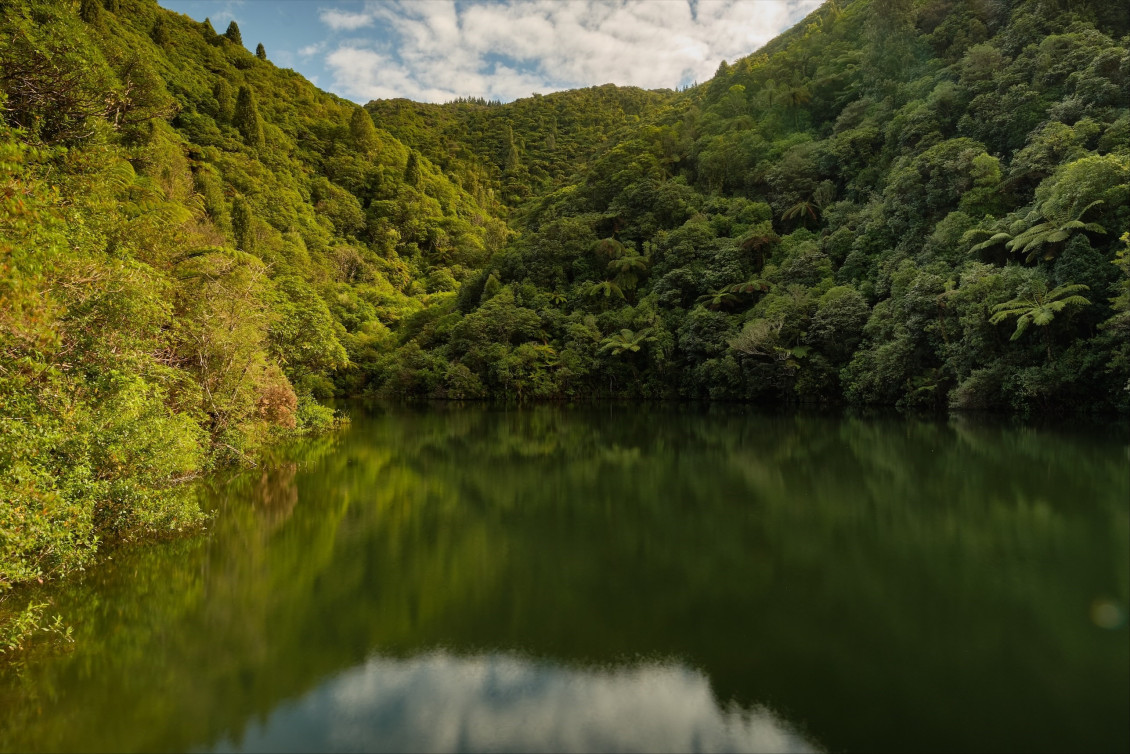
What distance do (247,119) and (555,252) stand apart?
3528cm

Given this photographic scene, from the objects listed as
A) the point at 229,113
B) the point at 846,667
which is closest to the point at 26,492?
the point at 846,667

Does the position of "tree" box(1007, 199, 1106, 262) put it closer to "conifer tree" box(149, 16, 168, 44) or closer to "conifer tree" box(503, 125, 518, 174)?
"conifer tree" box(149, 16, 168, 44)

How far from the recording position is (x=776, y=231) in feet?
144

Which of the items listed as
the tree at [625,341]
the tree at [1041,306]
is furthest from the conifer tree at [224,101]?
the tree at [1041,306]

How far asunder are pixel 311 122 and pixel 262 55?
72.7 ft

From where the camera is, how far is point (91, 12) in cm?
4669

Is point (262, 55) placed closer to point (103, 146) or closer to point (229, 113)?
point (229, 113)

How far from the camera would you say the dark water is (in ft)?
13.9

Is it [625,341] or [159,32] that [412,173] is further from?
[625,341]

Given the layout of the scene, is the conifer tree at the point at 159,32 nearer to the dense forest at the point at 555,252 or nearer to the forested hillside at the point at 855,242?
the dense forest at the point at 555,252

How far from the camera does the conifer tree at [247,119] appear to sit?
5772 cm

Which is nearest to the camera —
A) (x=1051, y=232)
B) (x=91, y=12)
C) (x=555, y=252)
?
(x=1051, y=232)

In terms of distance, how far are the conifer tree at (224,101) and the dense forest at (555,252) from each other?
21 centimetres

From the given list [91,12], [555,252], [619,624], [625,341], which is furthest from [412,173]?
[619,624]
